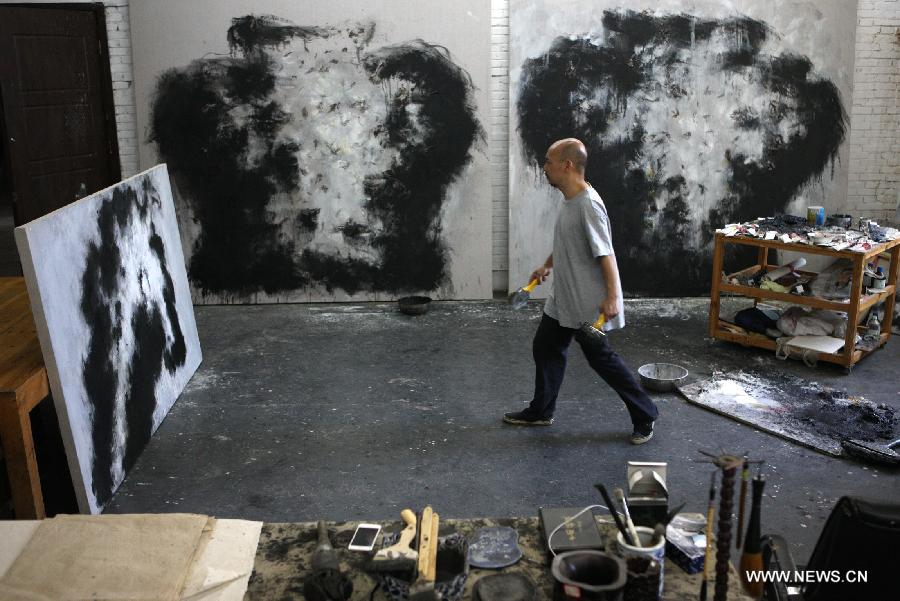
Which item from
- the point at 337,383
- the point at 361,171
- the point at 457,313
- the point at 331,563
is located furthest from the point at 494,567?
the point at 361,171

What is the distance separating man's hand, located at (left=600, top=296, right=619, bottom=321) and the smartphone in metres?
2.51

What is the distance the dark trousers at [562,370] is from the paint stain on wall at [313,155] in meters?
3.09

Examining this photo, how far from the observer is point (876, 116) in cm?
827

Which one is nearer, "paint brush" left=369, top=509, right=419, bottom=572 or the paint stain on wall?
"paint brush" left=369, top=509, right=419, bottom=572

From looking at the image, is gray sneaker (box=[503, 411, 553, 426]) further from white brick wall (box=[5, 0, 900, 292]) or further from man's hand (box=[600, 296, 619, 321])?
white brick wall (box=[5, 0, 900, 292])

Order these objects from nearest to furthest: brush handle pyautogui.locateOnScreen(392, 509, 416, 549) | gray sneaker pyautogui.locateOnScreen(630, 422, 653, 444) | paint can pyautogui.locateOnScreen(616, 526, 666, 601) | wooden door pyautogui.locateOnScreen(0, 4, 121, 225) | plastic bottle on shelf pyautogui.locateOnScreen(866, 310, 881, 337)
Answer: paint can pyautogui.locateOnScreen(616, 526, 666, 601) → brush handle pyautogui.locateOnScreen(392, 509, 416, 549) → gray sneaker pyautogui.locateOnScreen(630, 422, 653, 444) → plastic bottle on shelf pyautogui.locateOnScreen(866, 310, 881, 337) → wooden door pyautogui.locateOnScreen(0, 4, 121, 225)

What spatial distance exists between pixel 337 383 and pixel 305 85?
310 cm

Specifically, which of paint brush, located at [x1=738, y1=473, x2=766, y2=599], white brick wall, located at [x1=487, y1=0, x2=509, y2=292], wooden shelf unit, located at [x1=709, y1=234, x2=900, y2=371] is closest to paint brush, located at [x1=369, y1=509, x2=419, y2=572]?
paint brush, located at [x1=738, y1=473, x2=766, y2=599]

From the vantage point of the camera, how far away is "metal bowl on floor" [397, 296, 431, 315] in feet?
25.8

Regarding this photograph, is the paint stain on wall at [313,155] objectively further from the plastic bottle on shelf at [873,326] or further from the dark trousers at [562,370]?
the plastic bottle on shelf at [873,326]

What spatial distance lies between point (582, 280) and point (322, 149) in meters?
3.91

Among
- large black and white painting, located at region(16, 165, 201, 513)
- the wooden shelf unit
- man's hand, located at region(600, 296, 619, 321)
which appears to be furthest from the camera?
the wooden shelf unit

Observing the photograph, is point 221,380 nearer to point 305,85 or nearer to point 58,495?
point 58,495

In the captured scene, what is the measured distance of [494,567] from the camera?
2.49m
